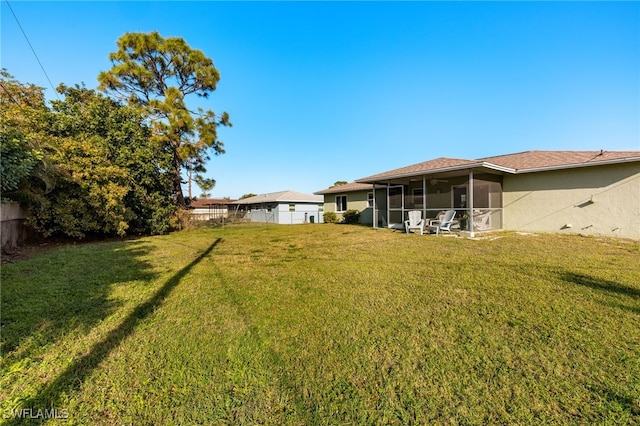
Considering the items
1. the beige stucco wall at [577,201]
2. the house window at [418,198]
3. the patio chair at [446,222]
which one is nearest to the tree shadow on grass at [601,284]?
the patio chair at [446,222]

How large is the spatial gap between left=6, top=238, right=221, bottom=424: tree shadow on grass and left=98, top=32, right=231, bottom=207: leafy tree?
42.2ft

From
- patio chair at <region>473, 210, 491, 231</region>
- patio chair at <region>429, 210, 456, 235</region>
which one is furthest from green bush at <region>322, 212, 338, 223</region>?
patio chair at <region>473, 210, 491, 231</region>

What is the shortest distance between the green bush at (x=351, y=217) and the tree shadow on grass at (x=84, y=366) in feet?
51.8

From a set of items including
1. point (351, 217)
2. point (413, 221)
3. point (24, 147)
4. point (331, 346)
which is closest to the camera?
point (331, 346)

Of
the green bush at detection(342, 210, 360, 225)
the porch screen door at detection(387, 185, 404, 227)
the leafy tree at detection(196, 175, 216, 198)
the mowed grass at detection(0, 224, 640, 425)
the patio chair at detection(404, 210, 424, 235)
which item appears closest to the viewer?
the mowed grass at detection(0, 224, 640, 425)

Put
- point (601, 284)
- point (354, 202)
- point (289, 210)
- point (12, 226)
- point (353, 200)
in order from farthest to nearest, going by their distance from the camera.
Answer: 1. point (289, 210)
2. point (353, 200)
3. point (354, 202)
4. point (12, 226)
5. point (601, 284)

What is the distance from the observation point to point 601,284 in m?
4.14

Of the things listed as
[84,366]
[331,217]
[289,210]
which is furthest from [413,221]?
[289,210]

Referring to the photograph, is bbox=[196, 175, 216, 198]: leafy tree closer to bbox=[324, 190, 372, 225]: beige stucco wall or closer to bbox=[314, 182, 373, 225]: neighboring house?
bbox=[314, 182, 373, 225]: neighboring house

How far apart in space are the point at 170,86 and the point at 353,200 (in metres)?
13.9

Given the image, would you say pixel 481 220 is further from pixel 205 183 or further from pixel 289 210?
pixel 205 183

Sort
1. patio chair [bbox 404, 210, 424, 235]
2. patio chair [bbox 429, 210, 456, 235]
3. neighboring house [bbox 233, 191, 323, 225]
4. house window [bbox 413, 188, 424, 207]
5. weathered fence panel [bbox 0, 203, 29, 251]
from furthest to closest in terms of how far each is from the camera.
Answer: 1. neighboring house [bbox 233, 191, 323, 225]
2. house window [bbox 413, 188, 424, 207]
3. patio chair [bbox 404, 210, 424, 235]
4. patio chair [bbox 429, 210, 456, 235]
5. weathered fence panel [bbox 0, 203, 29, 251]

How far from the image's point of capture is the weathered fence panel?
25.2 ft

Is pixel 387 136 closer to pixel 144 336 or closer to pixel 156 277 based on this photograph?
pixel 156 277
